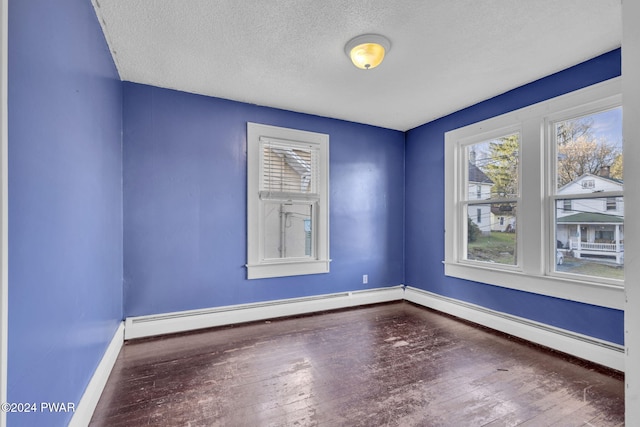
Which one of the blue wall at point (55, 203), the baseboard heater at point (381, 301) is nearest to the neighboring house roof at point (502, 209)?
the baseboard heater at point (381, 301)

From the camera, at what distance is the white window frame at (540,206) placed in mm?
2430

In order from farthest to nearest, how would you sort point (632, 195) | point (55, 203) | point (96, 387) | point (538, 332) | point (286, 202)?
point (286, 202) < point (538, 332) < point (96, 387) < point (55, 203) < point (632, 195)

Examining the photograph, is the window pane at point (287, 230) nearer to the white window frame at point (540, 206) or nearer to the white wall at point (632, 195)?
the white window frame at point (540, 206)

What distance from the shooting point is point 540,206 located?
2.83 m

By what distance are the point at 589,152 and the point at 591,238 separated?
74 centimetres

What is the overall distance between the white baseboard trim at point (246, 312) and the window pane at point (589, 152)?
8.12ft

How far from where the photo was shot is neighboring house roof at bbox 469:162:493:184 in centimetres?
344

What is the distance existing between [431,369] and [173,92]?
3521mm

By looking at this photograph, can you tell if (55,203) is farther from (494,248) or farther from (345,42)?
(494,248)

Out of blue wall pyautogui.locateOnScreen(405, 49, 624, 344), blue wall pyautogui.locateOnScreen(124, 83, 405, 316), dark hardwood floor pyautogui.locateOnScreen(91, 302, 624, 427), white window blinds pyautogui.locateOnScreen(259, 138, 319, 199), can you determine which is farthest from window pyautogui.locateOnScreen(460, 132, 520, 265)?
white window blinds pyautogui.locateOnScreen(259, 138, 319, 199)

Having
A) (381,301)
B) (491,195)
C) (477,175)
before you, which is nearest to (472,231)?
(491,195)

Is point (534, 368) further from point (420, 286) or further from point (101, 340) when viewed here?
point (101, 340)

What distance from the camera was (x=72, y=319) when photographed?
1.54m

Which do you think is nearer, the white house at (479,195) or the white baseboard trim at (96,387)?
the white baseboard trim at (96,387)
